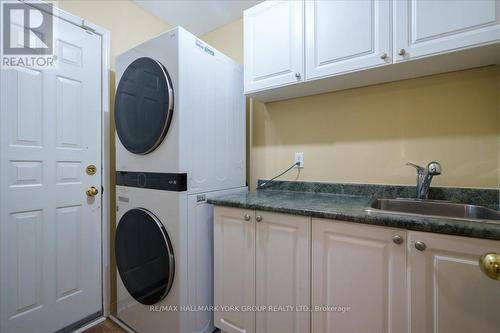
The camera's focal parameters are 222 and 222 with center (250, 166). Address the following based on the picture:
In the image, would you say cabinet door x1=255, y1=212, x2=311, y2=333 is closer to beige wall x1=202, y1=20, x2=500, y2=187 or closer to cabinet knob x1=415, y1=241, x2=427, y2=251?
cabinet knob x1=415, y1=241, x2=427, y2=251

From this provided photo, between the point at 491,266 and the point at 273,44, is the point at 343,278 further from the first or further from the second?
the point at 273,44

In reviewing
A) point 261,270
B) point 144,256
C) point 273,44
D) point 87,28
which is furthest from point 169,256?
point 87,28

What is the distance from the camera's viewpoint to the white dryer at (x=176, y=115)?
123cm

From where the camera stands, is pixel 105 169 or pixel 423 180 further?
pixel 105 169

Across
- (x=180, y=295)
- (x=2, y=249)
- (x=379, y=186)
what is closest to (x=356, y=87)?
(x=379, y=186)

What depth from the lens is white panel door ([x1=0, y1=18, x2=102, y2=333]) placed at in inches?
50.3

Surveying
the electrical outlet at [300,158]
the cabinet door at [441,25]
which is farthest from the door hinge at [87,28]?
the cabinet door at [441,25]

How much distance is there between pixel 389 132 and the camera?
143cm

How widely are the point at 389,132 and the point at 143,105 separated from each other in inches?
61.3

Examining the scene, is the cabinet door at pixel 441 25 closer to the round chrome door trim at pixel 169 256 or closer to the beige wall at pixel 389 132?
the beige wall at pixel 389 132

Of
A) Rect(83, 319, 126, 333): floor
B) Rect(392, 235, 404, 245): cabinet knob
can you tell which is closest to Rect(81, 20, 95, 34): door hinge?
Rect(83, 319, 126, 333): floor

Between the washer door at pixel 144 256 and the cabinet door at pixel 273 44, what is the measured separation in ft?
3.64

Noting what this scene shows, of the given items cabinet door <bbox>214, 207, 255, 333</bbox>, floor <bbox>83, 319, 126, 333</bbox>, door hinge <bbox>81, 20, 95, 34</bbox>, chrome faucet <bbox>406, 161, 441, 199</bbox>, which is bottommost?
floor <bbox>83, 319, 126, 333</bbox>

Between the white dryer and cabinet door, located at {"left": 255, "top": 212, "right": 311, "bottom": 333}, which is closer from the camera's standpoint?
cabinet door, located at {"left": 255, "top": 212, "right": 311, "bottom": 333}
